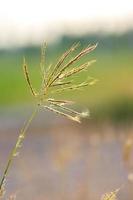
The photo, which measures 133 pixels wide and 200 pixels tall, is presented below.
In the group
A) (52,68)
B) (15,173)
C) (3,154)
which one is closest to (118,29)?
(3,154)

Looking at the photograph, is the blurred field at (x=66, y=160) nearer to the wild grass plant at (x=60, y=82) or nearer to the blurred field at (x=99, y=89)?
the blurred field at (x=99, y=89)

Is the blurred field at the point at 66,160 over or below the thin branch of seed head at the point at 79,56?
below

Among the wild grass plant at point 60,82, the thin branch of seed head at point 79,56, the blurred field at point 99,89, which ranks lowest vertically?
the blurred field at point 99,89

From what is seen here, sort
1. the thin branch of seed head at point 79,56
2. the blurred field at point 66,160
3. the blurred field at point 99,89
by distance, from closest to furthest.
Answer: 1. the thin branch of seed head at point 79,56
2. the blurred field at point 66,160
3. the blurred field at point 99,89

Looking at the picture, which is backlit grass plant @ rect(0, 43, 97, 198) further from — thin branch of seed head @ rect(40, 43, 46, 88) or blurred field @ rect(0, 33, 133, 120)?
blurred field @ rect(0, 33, 133, 120)

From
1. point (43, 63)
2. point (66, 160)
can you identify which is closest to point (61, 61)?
point (43, 63)

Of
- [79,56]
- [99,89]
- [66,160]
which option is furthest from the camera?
[99,89]

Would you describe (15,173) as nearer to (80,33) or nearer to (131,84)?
(131,84)

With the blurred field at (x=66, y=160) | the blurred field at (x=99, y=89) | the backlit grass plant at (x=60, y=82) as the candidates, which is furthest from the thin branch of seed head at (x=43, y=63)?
the blurred field at (x=66, y=160)

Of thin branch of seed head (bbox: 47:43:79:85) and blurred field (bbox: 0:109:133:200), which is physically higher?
thin branch of seed head (bbox: 47:43:79:85)

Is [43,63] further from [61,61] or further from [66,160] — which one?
[66,160]

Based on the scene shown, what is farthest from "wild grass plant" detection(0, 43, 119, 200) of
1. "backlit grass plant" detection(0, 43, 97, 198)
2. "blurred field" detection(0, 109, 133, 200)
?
"blurred field" detection(0, 109, 133, 200)
